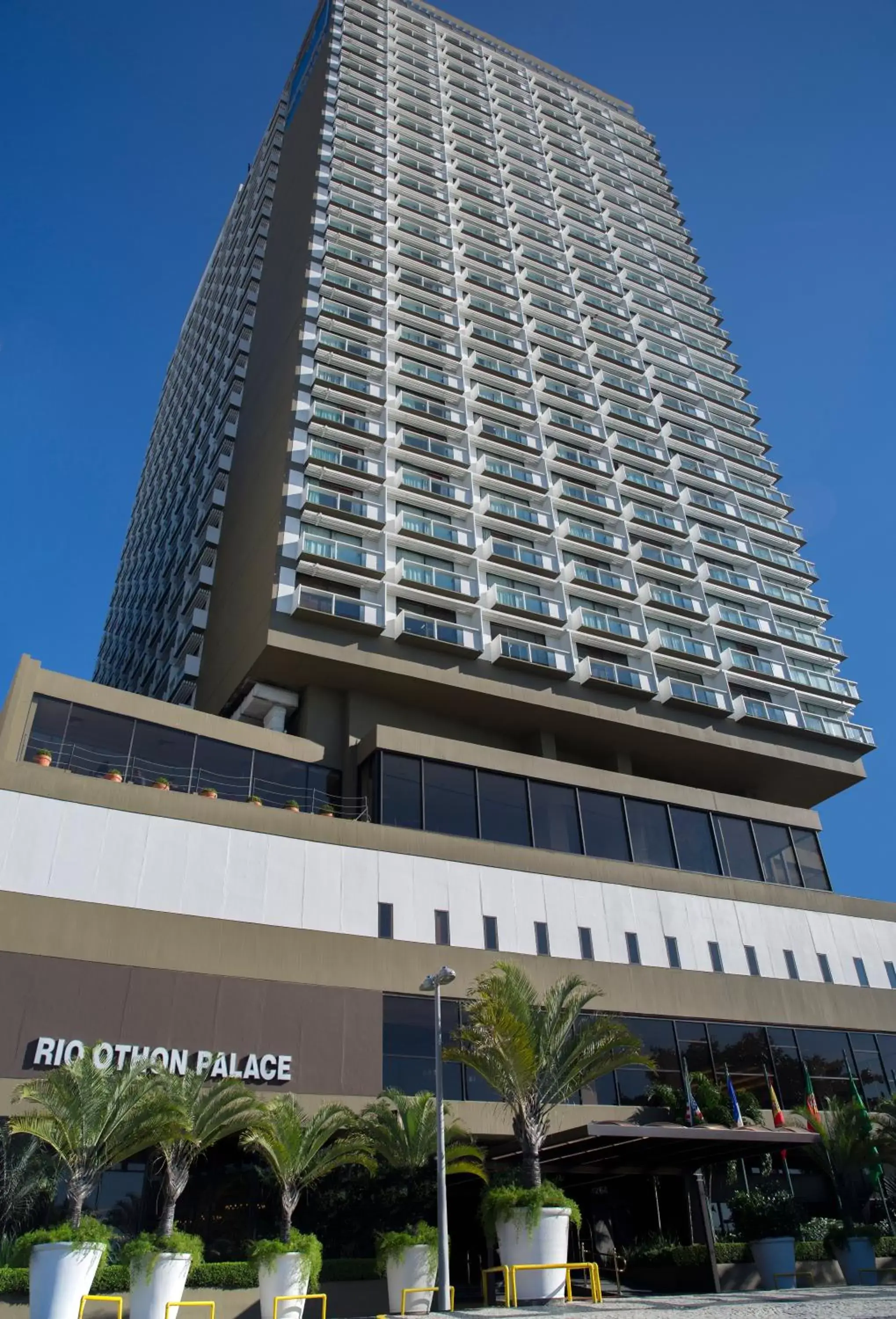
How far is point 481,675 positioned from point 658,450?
2765 centimetres

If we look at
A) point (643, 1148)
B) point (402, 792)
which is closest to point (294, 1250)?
point (643, 1148)

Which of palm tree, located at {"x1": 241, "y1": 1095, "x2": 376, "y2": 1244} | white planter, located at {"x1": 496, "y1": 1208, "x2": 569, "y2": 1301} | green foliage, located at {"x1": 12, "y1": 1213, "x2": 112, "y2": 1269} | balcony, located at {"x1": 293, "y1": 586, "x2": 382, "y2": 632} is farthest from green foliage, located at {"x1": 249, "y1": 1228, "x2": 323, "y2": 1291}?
balcony, located at {"x1": 293, "y1": 586, "x2": 382, "y2": 632}

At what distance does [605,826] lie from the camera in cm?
4481

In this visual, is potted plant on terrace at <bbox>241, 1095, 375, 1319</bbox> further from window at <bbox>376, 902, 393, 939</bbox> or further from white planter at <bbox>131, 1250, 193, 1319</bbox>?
window at <bbox>376, 902, 393, 939</bbox>

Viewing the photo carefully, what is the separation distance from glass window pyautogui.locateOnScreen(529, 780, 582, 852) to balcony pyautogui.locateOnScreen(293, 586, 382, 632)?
11038 millimetres

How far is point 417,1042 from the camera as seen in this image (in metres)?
32.8

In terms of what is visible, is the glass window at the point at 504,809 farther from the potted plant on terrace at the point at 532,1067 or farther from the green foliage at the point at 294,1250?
the green foliage at the point at 294,1250

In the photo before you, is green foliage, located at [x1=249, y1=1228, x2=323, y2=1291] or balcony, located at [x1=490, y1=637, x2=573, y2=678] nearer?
green foliage, located at [x1=249, y1=1228, x2=323, y2=1291]

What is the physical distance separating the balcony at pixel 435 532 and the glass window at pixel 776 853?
68.6 ft

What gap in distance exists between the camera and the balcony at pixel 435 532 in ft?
177

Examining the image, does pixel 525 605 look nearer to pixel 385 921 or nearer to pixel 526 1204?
pixel 385 921

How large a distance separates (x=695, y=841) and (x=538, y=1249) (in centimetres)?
2748

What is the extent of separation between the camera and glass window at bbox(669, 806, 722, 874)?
151 ft

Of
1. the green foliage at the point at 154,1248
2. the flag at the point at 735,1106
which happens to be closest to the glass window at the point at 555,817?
the flag at the point at 735,1106
